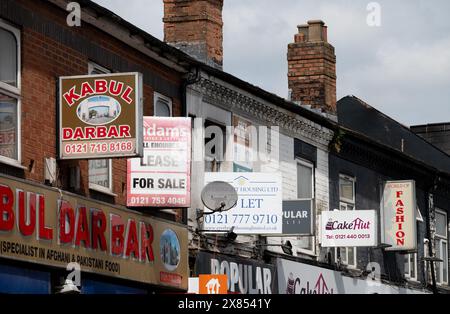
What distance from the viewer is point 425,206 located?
39250mm

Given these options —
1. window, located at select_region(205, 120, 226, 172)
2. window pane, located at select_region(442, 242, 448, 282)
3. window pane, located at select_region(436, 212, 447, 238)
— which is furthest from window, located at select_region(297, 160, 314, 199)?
window pane, located at select_region(442, 242, 448, 282)

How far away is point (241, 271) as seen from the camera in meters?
27.8

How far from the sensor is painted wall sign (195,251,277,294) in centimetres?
2636

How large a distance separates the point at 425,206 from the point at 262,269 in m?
11.6

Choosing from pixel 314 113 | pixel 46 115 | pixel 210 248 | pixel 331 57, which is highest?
pixel 331 57

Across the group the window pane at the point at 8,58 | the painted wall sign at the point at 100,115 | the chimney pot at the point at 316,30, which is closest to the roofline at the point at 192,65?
the window pane at the point at 8,58

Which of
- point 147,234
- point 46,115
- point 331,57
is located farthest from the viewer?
point 331,57

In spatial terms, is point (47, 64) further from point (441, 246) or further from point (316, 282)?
point (441, 246)

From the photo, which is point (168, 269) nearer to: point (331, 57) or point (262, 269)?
point (262, 269)

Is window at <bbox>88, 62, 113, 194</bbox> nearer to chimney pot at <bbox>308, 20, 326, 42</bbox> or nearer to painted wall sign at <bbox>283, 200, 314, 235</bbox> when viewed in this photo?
painted wall sign at <bbox>283, 200, 314, 235</bbox>

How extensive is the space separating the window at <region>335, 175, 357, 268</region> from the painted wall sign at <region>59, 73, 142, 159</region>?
1425 centimetres

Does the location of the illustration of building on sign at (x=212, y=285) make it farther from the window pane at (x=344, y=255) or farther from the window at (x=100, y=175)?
the window pane at (x=344, y=255)

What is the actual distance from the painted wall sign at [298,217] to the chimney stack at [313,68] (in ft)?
20.2
